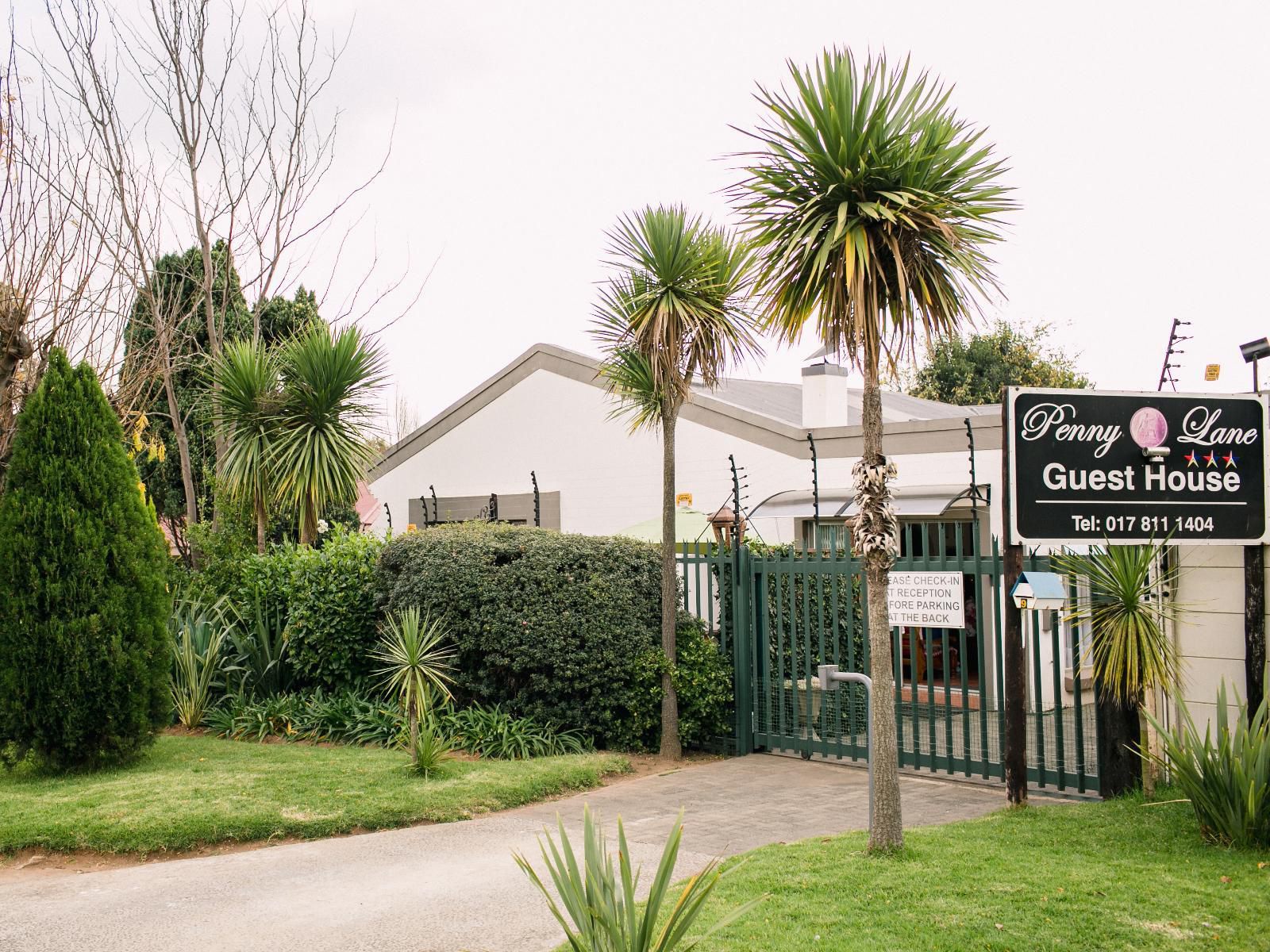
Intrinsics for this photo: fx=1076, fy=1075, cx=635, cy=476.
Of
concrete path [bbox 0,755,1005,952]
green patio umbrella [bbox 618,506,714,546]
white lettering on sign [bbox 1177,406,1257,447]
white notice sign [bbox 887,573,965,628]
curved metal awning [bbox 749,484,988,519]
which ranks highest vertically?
white lettering on sign [bbox 1177,406,1257,447]

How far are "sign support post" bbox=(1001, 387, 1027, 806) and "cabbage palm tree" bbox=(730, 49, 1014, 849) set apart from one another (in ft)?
4.54

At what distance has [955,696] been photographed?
14.6 m

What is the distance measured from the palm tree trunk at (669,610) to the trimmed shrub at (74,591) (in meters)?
4.55

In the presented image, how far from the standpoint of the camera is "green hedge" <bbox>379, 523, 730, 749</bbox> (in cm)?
1020

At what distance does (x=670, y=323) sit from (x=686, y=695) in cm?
357

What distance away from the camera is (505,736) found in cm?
989

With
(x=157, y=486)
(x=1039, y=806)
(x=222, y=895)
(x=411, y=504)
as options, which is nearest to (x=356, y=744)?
(x=222, y=895)

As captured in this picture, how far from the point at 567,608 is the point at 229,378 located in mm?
5768

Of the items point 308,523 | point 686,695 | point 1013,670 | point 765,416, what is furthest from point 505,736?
point 765,416

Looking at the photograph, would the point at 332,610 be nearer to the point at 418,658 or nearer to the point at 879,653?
the point at 418,658

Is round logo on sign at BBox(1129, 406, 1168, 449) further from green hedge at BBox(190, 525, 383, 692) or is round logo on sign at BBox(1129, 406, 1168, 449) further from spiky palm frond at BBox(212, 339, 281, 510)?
spiky palm frond at BBox(212, 339, 281, 510)

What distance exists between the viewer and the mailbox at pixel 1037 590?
717cm

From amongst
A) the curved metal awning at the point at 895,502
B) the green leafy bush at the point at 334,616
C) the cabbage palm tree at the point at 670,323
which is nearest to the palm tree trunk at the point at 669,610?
the cabbage palm tree at the point at 670,323

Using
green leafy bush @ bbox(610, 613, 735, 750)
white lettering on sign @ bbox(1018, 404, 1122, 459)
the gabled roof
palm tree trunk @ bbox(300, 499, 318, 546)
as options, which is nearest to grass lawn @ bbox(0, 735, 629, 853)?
green leafy bush @ bbox(610, 613, 735, 750)
